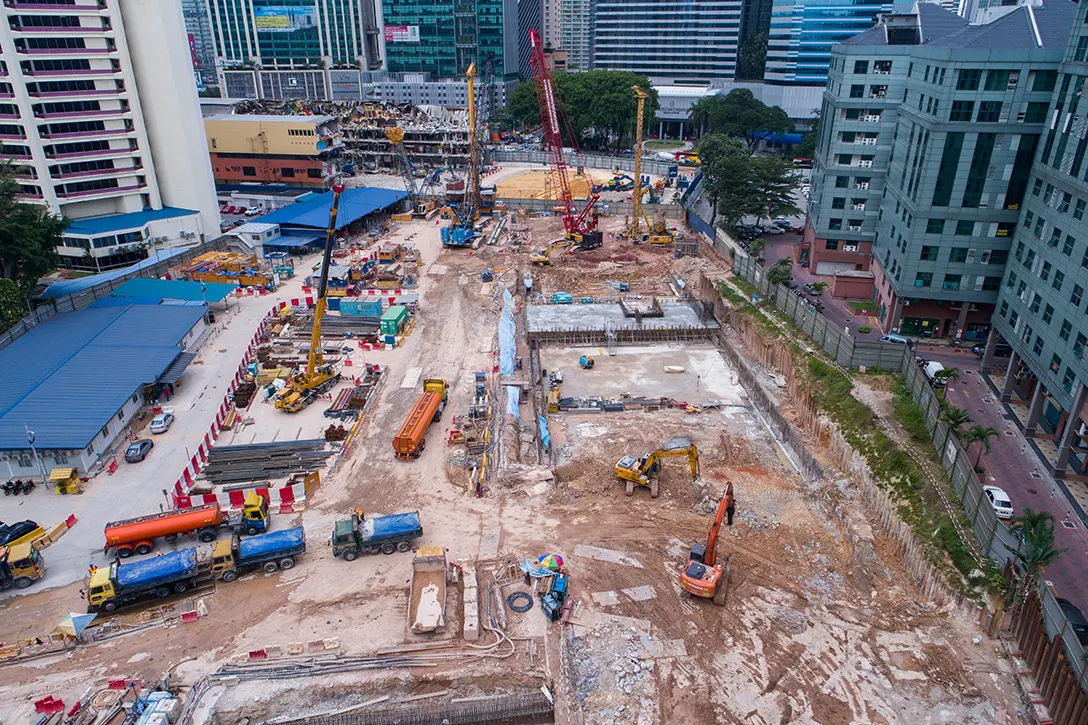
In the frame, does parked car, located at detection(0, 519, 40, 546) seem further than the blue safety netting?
No

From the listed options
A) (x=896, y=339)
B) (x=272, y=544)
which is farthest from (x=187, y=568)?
(x=896, y=339)

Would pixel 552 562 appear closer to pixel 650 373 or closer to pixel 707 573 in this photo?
pixel 707 573

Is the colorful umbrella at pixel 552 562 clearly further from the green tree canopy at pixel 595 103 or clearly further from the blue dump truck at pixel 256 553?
the green tree canopy at pixel 595 103

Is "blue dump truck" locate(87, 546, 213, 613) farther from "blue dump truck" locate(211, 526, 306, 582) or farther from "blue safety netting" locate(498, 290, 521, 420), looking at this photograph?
"blue safety netting" locate(498, 290, 521, 420)

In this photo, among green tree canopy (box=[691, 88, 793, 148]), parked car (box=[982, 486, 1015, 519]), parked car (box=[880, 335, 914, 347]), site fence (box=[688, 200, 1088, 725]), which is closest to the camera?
site fence (box=[688, 200, 1088, 725])

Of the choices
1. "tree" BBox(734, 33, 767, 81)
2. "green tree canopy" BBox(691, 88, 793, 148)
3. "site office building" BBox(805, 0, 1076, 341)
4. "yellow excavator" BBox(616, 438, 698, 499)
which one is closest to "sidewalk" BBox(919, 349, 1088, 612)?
"site office building" BBox(805, 0, 1076, 341)

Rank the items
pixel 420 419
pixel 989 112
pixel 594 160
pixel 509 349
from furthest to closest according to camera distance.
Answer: pixel 594 160
pixel 509 349
pixel 989 112
pixel 420 419
